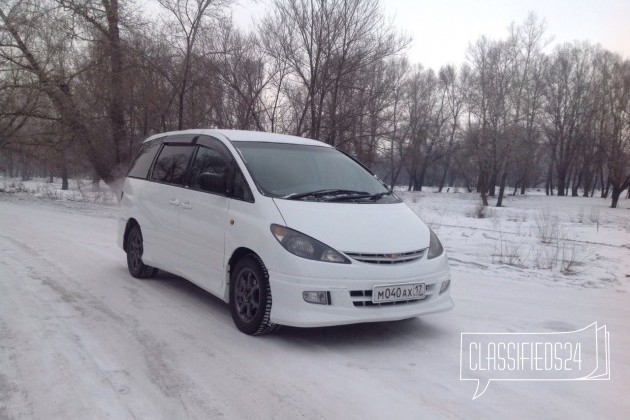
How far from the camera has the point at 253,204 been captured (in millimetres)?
4711

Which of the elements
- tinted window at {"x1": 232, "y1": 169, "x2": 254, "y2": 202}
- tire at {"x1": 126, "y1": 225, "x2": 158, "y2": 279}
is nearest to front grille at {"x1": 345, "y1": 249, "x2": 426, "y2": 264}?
tinted window at {"x1": 232, "y1": 169, "x2": 254, "y2": 202}

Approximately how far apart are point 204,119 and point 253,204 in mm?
14888

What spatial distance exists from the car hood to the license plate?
305mm

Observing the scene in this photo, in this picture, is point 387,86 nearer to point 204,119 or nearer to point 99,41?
point 204,119

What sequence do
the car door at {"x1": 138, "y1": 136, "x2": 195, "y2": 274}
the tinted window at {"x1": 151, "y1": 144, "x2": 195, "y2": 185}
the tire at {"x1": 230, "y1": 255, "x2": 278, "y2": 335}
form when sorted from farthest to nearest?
the tinted window at {"x1": 151, "y1": 144, "x2": 195, "y2": 185}
the car door at {"x1": 138, "y1": 136, "x2": 195, "y2": 274}
the tire at {"x1": 230, "y1": 255, "x2": 278, "y2": 335}

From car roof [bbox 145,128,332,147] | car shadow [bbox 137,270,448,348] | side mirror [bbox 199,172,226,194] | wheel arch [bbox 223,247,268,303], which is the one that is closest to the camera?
car shadow [bbox 137,270,448,348]

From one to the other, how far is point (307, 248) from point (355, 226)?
52 centimetres

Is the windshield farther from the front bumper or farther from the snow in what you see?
the snow

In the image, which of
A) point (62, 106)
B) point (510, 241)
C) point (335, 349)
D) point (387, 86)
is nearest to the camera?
point (335, 349)

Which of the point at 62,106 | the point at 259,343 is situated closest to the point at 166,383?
the point at 259,343

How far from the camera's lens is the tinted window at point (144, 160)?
686 centimetres

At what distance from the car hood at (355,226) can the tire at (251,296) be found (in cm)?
54

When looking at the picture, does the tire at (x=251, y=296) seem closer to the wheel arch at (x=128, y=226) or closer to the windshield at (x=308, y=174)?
the windshield at (x=308, y=174)

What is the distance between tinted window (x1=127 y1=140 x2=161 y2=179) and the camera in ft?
22.5
